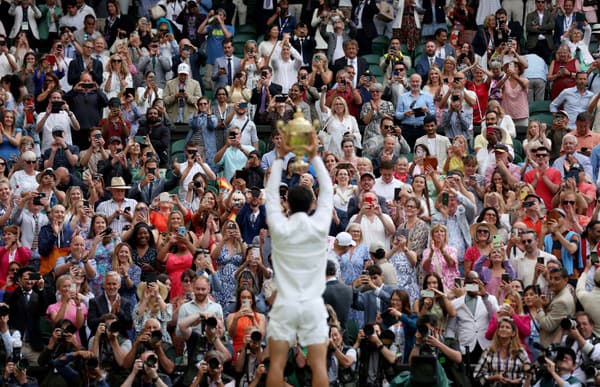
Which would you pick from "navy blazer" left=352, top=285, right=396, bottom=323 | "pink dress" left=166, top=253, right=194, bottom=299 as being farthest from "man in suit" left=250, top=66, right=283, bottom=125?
"navy blazer" left=352, top=285, right=396, bottom=323

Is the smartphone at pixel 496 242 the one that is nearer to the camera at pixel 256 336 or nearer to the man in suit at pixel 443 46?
the camera at pixel 256 336

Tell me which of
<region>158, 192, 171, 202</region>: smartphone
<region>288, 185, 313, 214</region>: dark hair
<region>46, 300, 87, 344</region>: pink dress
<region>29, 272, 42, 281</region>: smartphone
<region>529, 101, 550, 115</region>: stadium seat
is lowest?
<region>529, 101, 550, 115</region>: stadium seat

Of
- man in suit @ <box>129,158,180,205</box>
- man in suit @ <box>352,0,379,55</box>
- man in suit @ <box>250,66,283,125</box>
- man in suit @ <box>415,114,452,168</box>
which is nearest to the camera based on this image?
man in suit @ <box>129,158,180,205</box>

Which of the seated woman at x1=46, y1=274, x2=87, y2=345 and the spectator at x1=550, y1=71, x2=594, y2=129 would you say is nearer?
the seated woman at x1=46, y1=274, x2=87, y2=345

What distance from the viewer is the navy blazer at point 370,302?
1695 centimetres

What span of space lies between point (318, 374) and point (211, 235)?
20.0 ft

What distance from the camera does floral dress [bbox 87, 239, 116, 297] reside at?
18.1m

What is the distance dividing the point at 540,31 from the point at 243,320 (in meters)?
10.4

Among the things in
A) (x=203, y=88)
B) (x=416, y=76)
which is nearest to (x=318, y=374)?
(x=416, y=76)

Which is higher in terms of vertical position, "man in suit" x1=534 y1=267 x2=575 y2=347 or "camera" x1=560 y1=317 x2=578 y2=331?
"camera" x1=560 y1=317 x2=578 y2=331

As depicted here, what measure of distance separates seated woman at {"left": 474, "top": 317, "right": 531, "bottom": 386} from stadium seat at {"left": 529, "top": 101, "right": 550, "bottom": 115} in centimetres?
802

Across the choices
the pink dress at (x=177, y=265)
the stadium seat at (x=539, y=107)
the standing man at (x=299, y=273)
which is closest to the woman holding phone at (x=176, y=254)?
the pink dress at (x=177, y=265)

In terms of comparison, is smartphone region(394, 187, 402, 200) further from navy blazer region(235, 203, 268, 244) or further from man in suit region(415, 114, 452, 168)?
navy blazer region(235, 203, 268, 244)

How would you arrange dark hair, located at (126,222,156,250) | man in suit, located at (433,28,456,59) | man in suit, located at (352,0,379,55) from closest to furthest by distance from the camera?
dark hair, located at (126,222,156,250) → man in suit, located at (433,28,456,59) → man in suit, located at (352,0,379,55)
